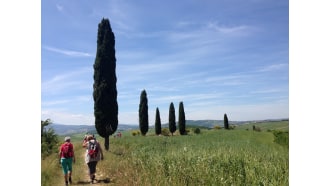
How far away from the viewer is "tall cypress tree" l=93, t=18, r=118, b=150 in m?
12.8

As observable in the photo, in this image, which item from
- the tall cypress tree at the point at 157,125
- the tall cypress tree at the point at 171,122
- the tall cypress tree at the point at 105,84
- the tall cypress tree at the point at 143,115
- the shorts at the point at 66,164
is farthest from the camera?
the tall cypress tree at the point at 171,122

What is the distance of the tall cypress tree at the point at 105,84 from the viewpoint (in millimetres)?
12820

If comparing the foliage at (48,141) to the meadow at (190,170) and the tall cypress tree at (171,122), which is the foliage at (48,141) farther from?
the tall cypress tree at (171,122)

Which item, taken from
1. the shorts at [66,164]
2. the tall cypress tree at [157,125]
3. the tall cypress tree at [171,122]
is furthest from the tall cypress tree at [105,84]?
the tall cypress tree at [171,122]

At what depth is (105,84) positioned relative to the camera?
12789 millimetres

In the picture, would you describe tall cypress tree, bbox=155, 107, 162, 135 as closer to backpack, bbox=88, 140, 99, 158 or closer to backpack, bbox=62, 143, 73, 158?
backpack, bbox=88, 140, 99, 158

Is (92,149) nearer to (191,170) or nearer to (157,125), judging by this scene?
(191,170)

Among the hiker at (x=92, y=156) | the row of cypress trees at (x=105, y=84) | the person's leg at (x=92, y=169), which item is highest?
the row of cypress trees at (x=105, y=84)

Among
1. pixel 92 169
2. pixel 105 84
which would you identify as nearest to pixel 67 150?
pixel 92 169

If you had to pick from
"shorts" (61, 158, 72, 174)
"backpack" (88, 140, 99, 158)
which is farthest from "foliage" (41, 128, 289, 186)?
"backpack" (88, 140, 99, 158)
